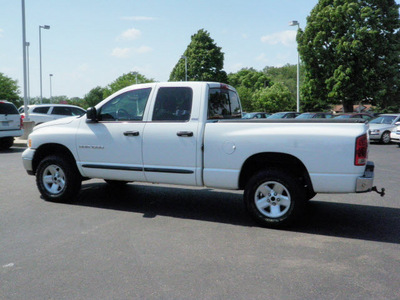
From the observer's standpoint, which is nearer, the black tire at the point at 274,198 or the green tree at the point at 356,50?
the black tire at the point at 274,198

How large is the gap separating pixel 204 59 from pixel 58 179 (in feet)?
187

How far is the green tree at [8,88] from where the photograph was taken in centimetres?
7044

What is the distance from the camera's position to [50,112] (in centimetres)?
2175

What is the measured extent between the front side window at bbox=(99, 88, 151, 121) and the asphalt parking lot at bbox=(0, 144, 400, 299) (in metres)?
1.47

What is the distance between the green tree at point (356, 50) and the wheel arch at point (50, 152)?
3323 centimetres

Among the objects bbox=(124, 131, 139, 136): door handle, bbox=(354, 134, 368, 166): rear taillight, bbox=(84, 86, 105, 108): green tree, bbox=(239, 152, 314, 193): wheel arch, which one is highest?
bbox=(84, 86, 105, 108): green tree

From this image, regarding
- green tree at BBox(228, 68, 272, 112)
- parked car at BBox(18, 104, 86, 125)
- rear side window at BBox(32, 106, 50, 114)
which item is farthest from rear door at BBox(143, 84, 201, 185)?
green tree at BBox(228, 68, 272, 112)

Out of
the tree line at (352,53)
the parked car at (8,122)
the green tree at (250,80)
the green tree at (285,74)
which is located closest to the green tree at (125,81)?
the green tree at (250,80)

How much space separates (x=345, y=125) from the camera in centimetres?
524

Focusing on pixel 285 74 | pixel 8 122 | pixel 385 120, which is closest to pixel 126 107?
pixel 8 122

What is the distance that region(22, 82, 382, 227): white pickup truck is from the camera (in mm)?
5324

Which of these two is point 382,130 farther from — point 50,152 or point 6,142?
point 50,152

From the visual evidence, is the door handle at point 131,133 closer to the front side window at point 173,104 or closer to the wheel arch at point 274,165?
the front side window at point 173,104

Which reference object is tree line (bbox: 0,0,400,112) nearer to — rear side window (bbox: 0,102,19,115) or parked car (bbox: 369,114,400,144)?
parked car (bbox: 369,114,400,144)
